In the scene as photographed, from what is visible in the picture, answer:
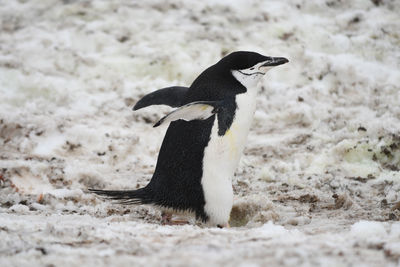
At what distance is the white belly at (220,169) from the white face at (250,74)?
124 mm

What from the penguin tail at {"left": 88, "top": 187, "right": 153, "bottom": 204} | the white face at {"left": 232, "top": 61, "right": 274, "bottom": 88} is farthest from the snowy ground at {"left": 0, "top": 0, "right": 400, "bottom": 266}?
the white face at {"left": 232, "top": 61, "right": 274, "bottom": 88}

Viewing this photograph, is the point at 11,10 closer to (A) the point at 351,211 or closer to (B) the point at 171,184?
(B) the point at 171,184

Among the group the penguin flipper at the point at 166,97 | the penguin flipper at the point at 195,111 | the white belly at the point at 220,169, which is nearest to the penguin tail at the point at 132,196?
the white belly at the point at 220,169

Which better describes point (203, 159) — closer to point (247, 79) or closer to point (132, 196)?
point (132, 196)

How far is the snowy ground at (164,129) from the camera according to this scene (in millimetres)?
1492

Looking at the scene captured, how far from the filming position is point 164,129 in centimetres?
355

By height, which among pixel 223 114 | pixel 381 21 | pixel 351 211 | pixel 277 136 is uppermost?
pixel 381 21

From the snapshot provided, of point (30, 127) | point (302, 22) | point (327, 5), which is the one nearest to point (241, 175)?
point (30, 127)

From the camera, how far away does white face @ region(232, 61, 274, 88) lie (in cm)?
238

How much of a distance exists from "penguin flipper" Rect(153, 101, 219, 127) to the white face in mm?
227

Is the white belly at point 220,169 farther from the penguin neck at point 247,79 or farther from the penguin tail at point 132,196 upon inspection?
the penguin tail at point 132,196

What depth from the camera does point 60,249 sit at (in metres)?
1.43

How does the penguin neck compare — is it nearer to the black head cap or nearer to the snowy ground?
the black head cap

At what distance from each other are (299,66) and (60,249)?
10.4 feet
